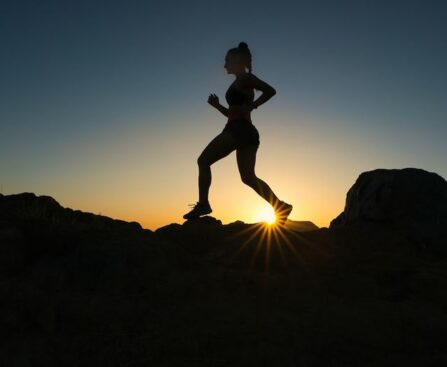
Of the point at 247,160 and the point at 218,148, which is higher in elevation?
the point at 218,148

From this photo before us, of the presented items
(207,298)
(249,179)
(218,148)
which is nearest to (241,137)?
(218,148)

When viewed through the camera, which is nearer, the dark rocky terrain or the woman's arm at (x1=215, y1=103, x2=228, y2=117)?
the dark rocky terrain

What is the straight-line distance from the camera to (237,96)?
6.05 m

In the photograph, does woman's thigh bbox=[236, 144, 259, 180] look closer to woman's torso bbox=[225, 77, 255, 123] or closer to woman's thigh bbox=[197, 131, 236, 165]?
woman's thigh bbox=[197, 131, 236, 165]

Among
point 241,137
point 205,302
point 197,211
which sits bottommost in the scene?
point 205,302

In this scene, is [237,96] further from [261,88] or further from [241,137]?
[241,137]

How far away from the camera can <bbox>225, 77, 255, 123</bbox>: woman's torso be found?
19.8 ft

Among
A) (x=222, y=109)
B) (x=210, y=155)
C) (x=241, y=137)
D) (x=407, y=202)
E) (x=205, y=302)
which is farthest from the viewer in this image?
(x=407, y=202)

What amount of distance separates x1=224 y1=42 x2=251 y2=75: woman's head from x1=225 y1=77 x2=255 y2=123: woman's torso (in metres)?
0.20

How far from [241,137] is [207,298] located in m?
2.83

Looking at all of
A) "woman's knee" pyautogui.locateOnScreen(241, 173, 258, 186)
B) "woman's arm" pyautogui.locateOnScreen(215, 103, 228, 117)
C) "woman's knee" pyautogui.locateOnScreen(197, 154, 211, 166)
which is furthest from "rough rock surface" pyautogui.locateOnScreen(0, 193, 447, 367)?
"woman's arm" pyautogui.locateOnScreen(215, 103, 228, 117)

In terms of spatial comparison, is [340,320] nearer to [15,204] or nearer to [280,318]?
[280,318]

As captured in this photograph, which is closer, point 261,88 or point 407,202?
point 261,88

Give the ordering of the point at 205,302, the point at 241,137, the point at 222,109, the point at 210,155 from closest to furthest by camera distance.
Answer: the point at 205,302
the point at 241,137
the point at 210,155
the point at 222,109
